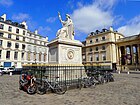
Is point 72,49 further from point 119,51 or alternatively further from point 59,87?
point 119,51

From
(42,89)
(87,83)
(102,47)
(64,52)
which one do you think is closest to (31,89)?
(42,89)

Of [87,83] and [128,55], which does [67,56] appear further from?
[128,55]

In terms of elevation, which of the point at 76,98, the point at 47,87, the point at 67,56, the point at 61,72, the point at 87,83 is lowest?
the point at 76,98

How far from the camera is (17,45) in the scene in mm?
50531

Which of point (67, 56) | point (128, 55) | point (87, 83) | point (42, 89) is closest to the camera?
point (42, 89)

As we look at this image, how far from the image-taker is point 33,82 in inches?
351

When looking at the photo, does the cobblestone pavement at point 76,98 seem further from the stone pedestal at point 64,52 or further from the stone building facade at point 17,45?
the stone building facade at point 17,45

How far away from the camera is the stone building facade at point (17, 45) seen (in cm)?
4594

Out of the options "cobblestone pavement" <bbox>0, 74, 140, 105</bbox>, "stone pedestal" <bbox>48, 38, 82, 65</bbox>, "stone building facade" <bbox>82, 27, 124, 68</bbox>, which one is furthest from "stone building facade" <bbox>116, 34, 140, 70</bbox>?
"cobblestone pavement" <bbox>0, 74, 140, 105</bbox>

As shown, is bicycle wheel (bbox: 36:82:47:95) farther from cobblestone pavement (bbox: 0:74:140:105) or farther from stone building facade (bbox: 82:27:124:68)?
stone building facade (bbox: 82:27:124:68)

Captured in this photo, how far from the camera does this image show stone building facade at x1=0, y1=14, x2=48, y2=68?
1809 inches

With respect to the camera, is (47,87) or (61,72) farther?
(61,72)

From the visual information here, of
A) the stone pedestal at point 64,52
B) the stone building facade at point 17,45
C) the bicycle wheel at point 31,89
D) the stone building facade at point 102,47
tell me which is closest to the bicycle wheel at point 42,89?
the bicycle wheel at point 31,89

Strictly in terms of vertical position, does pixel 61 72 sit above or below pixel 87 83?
above
